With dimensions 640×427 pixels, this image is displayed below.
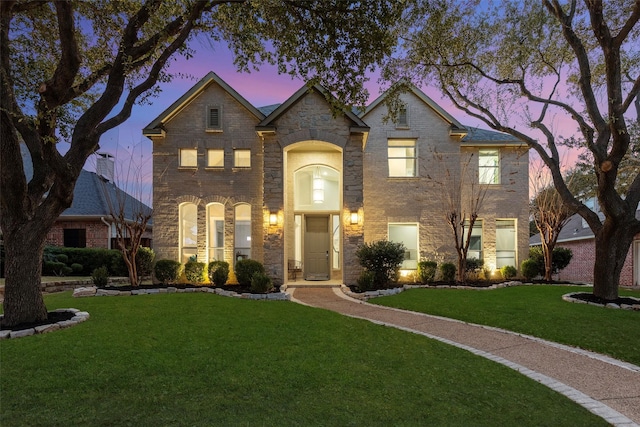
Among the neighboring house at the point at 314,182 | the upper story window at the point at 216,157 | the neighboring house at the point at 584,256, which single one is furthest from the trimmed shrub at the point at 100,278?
the neighboring house at the point at 584,256

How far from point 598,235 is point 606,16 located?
6.43 metres

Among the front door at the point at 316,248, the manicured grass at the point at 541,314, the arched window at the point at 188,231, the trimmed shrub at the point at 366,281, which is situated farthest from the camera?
the front door at the point at 316,248

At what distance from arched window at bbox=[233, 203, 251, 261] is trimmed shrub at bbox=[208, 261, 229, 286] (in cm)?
123

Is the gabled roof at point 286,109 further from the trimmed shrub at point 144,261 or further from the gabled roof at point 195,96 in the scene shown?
the trimmed shrub at point 144,261

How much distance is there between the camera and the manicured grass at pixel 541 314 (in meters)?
6.72

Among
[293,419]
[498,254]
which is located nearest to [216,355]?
[293,419]

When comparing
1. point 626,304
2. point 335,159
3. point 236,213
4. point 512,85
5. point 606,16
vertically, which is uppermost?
point 606,16

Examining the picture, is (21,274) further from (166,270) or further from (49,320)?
(166,270)

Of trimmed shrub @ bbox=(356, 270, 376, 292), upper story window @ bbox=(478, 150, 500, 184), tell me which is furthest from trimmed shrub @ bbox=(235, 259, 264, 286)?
upper story window @ bbox=(478, 150, 500, 184)

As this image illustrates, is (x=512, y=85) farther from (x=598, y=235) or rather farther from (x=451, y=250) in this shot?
(x=451, y=250)

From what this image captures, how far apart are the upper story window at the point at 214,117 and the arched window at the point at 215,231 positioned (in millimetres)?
3395

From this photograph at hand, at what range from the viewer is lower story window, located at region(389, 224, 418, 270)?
647 inches

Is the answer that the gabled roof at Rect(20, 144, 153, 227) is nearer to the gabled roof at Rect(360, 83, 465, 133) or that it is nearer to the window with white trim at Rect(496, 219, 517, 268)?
the gabled roof at Rect(360, 83, 465, 133)

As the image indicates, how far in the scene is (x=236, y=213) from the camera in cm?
1574
